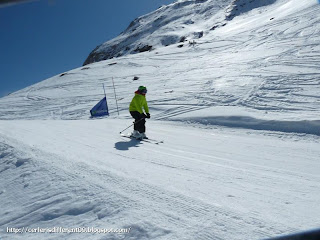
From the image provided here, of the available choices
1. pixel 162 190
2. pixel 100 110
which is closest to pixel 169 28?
pixel 100 110

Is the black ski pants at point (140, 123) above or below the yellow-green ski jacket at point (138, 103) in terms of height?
below

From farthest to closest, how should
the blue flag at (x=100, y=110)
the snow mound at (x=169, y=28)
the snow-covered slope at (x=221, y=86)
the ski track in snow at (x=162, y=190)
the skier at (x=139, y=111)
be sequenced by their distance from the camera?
the snow mound at (x=169, y=28) → the blue flag at (x=100, y=110) → the snow-covered slope at (x=221, y=86) → the skier at (x=139, y=111) → the ski track in snow at (x=162, y=190)

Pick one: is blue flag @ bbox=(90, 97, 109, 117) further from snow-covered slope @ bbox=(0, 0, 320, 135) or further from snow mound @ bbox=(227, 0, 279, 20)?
snow mound @ bbox=(227, 0, 279, 20)

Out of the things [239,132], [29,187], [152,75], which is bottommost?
[239,132]

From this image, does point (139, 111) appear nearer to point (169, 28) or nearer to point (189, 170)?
point (189, 170)

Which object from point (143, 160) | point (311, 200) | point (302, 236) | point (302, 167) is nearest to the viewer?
point (302, 236)

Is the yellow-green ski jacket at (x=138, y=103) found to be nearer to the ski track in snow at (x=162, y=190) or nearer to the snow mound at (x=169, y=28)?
the ski track in snow at (x=162, y=190)

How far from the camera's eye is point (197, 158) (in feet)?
20.4

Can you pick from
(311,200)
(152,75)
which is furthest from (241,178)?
(152,75)

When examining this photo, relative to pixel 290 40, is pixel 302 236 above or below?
below

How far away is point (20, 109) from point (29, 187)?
20.4m

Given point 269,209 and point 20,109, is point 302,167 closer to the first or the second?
point 269,209

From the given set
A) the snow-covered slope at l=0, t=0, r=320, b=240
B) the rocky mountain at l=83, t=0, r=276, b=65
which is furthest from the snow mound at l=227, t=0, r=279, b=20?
the snow-covered slope at l=0, t=0, r=320, b=240

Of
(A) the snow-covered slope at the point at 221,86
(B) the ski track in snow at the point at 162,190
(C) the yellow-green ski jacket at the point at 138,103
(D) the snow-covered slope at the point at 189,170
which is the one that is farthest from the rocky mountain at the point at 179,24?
(B) the ski track in snow at the point at 162,190
